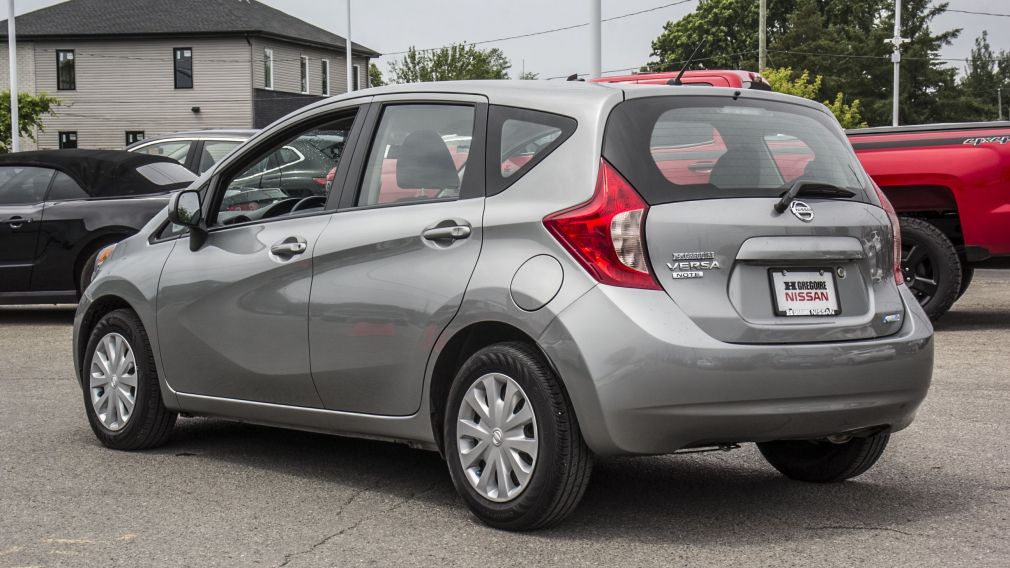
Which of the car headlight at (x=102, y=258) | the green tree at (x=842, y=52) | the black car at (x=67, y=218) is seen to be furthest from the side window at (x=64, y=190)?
the green tree at (x=842, y=52)

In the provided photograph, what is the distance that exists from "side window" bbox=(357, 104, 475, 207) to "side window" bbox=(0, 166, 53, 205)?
8463 millimetres

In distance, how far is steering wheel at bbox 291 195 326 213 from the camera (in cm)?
622

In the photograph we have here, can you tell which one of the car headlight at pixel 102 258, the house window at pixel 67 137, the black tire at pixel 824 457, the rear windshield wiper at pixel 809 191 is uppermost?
the house window at pixel 67 137

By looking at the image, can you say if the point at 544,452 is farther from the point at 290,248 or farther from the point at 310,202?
the point at 310,202

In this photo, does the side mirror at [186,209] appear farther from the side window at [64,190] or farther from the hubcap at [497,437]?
the side window at [64,190]

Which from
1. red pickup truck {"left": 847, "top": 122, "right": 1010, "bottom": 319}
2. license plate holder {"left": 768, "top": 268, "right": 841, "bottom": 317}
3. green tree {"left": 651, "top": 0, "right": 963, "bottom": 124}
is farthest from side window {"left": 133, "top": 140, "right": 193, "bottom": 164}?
green tree {"left": 651, "top": 0, "right": 963, "bottom": 124}

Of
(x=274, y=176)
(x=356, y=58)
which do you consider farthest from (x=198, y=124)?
(x=274, y=176)

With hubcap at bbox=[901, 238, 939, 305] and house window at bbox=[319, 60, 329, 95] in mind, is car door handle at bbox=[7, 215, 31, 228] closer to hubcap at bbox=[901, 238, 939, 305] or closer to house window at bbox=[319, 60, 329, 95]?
hubcap at bbox=[901, 238, 939, 305]

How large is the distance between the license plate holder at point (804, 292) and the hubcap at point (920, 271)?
23.2ft

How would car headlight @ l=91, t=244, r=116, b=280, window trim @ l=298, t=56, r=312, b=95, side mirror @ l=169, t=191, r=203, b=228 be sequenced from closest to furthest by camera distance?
side mirror @ l=169, t=191, r=203, b=228 < car headlight @ l=91, t=244, r=116, b=280 < window trim @ l=298, t=56, r=312, b=95

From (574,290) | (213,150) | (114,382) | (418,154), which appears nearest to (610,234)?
(574,290)

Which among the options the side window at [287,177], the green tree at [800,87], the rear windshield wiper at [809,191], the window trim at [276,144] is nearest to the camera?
the rear windshield wiper at [809,191]

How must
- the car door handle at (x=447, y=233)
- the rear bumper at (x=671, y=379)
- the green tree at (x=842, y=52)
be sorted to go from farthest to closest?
the green tree at (x=842, y=52)
the car door handle at (x=447, y=233)
the rear bumper at (x=671, y=379)

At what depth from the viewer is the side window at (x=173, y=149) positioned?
16.6 meters
